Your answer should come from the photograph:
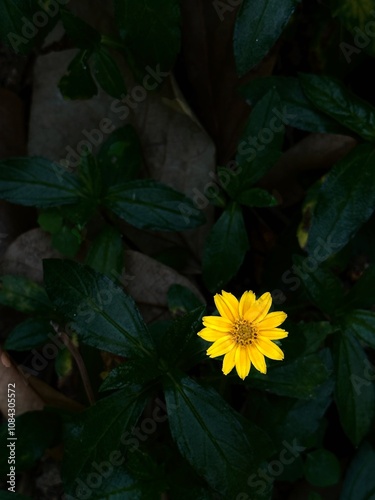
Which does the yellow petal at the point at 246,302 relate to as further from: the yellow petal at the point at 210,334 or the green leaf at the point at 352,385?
the green leaf at the point at 352,385

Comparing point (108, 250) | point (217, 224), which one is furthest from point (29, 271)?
point (217, 224)

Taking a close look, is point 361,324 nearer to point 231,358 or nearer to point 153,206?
point 231,358

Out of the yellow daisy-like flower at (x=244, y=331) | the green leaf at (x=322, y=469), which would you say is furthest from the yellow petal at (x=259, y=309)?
the green leaf at (x=322, y=469)

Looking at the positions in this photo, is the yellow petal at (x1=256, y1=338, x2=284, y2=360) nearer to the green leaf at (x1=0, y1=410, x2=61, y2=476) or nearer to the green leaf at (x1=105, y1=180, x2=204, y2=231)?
the green leaf at (x1=105, y1=180, x2=204, y2=231)

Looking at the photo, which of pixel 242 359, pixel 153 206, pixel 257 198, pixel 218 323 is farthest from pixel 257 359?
pixel 153 206

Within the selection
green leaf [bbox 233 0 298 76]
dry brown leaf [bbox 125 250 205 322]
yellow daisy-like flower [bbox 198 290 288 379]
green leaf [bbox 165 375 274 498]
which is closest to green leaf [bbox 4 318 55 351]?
dry brown leaf [bbox 125 250 205 322]

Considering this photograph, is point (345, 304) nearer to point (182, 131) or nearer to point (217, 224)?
point (217, 224)
